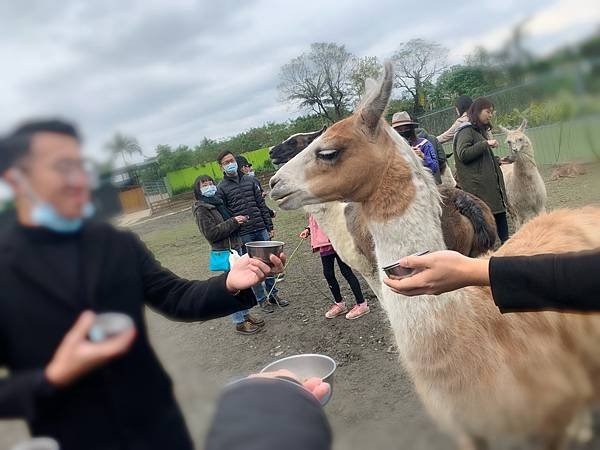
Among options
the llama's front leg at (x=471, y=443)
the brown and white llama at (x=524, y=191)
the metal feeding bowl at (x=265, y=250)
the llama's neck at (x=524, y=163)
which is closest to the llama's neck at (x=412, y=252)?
the llama's front leg at (x=471, y=443)

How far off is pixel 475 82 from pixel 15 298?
4.35 ft

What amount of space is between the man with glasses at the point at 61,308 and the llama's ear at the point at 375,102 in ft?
6.94

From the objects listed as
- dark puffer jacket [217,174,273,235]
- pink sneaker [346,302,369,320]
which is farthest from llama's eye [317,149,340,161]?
pink sneaker [346,302,369,320]

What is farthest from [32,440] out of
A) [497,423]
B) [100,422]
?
[497,423]

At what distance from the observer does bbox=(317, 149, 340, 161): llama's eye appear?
2.71 meters

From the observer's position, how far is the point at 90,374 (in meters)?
0.63

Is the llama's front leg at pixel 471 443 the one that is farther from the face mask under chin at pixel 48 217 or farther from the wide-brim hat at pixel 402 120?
the wide-brim hat at pixel 402 120

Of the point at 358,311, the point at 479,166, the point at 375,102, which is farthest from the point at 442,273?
the point at 479,166

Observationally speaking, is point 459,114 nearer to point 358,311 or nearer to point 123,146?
point 358,311

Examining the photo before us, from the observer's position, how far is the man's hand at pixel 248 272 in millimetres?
1469

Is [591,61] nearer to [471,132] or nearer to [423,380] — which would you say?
[423,380]

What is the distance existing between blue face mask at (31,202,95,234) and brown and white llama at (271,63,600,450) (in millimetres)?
1901

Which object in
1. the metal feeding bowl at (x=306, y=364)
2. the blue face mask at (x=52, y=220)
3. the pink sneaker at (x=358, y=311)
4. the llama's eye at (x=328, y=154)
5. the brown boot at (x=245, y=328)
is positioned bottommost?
the pink sneaker at (x=358, y=311)

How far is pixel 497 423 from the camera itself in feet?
6.25
